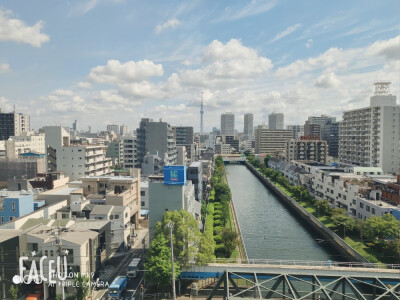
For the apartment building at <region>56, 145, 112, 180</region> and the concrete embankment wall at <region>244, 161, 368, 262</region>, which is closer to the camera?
the concrete embankment wall at <region>244, 161, 368, 262</region>

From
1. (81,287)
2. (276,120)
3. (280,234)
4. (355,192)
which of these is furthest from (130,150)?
(276,120)

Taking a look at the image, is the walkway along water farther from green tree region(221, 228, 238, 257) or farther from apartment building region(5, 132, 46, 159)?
apartment building region(5, 132, 46, 159)

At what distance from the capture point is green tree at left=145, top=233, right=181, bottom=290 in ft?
45.7

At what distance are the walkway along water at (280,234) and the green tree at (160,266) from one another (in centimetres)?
811

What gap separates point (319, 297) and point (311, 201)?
21.2m

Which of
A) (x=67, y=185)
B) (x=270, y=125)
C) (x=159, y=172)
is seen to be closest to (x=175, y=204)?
(x=67, y=185)

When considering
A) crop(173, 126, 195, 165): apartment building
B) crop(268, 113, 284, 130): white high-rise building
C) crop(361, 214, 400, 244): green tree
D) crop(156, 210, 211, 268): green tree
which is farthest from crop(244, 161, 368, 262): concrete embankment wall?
crop(268, 113, 284, 130): white high-rise building

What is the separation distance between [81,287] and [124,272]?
4.18 m

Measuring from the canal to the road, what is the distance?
7502 mm

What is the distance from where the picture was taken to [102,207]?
21484mm

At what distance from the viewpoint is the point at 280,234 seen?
25.8 meters

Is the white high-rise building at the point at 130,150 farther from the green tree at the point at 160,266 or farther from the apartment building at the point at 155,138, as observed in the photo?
the green tree at the point at 160,266

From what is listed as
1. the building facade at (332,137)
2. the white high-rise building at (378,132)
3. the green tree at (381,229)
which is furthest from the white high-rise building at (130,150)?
the building facade at (332,137)

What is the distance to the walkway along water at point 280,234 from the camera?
21328 millimetres
